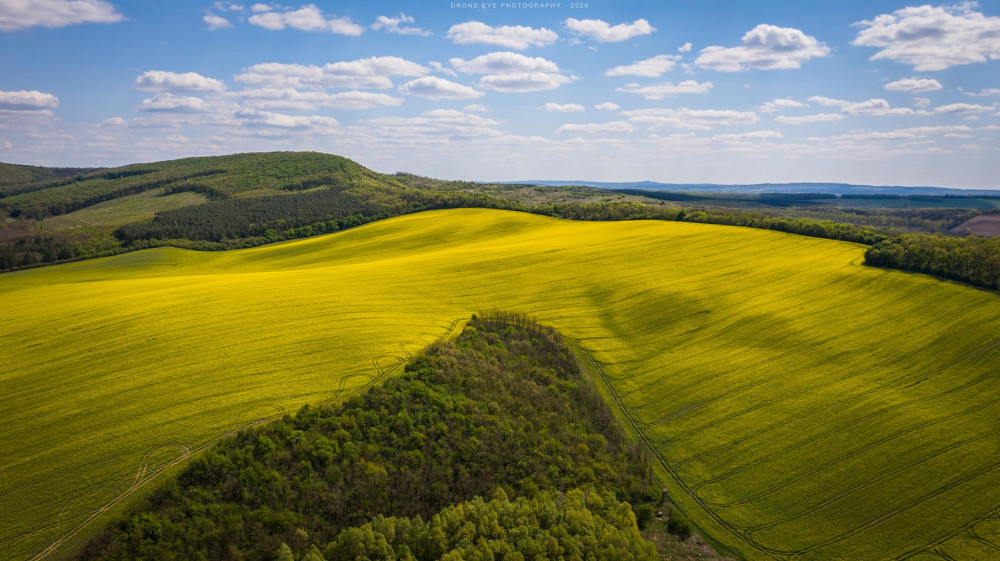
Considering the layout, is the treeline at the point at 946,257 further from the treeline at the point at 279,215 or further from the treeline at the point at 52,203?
the treeline at the point at 52,203

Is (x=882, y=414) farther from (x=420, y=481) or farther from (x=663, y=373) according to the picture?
(x=420, y=481)

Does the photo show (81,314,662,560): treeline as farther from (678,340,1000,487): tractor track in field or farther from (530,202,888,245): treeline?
(530,202,888,245): treeline

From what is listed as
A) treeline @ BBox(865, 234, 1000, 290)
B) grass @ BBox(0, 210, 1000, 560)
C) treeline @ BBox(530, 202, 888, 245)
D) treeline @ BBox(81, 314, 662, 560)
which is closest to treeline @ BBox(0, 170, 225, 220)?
grass @ BBox(0, 210, 1000, 560)

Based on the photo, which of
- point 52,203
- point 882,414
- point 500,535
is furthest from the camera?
point 52,203

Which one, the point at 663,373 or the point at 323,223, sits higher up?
the point at 323,223

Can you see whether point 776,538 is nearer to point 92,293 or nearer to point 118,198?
point 92,293

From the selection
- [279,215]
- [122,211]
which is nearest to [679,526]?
[279,215]
